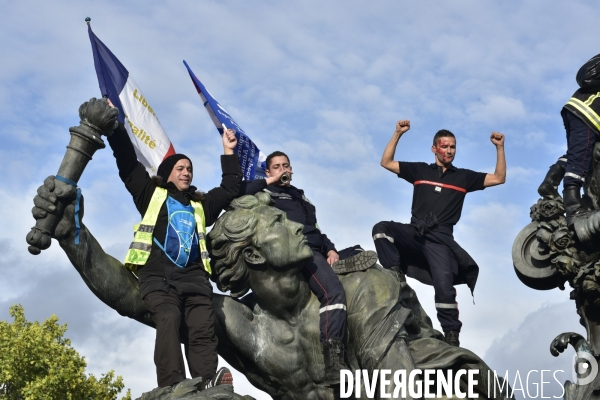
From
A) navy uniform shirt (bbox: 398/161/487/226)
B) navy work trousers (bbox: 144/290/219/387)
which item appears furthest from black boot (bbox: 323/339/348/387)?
navy uniform shirt (bbox: 398/161/487/226)

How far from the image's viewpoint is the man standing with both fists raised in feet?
29.6

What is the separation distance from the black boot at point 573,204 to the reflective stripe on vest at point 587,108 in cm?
61

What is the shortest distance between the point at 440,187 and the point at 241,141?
2.00 metres

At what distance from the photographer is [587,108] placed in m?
9.24

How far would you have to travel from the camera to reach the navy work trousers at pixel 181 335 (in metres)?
7.51

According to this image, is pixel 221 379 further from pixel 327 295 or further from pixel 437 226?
pixel 437 226

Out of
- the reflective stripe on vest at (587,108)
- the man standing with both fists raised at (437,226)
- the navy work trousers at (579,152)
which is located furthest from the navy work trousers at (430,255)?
the reflective stripe on vest at (587,108)

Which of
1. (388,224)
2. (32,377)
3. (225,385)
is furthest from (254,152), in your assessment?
(32,377)

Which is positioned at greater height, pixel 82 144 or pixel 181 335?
pixel 82 144

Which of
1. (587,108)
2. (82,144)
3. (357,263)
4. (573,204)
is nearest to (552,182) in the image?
(573,204)

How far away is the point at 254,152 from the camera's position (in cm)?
996

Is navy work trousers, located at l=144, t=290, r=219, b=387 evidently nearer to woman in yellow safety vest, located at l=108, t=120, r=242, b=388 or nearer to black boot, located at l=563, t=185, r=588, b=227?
woman in yellow safety vest, located at l=108, t=120, r=242, b=388

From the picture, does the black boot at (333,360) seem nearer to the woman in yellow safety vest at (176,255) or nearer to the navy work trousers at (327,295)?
the navy work trousers at (327,295)

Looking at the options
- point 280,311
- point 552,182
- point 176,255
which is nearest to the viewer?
point 176,255
